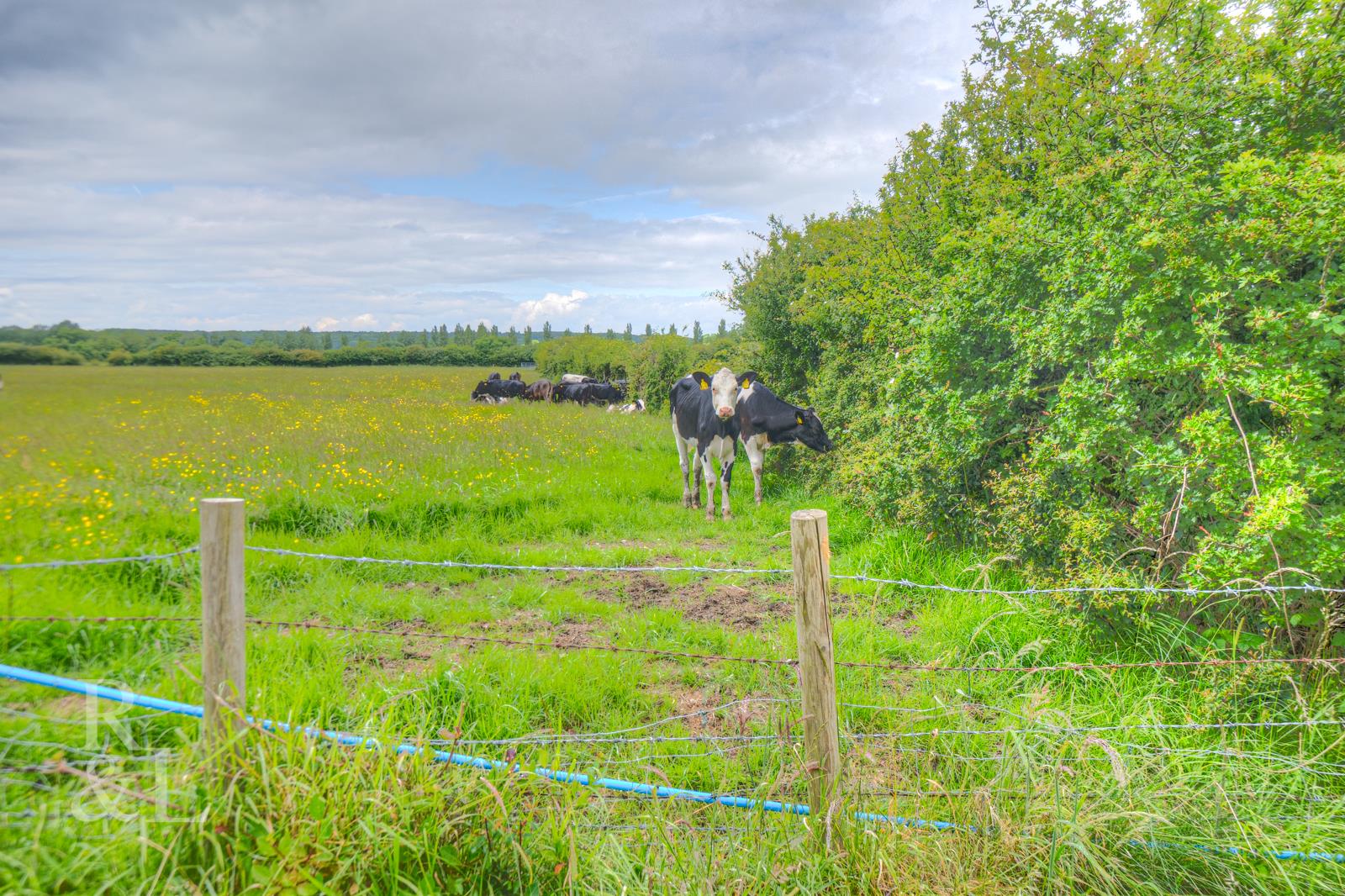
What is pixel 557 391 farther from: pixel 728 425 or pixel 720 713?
pixel 720 713

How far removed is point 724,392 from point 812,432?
4.59 feet

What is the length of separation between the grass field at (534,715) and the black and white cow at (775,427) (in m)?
3.03

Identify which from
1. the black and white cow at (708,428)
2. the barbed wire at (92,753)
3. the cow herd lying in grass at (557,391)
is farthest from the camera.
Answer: the cow herd lying in grass at (557,391)

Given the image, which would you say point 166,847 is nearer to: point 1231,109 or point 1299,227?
point 1299,227

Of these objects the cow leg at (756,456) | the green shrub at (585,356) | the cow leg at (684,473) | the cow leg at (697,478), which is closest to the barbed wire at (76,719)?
the cow leg at (684,473)

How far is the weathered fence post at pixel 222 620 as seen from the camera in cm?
222

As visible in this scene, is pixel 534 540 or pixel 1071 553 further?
pixel 534 540

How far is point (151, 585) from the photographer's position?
445 cm

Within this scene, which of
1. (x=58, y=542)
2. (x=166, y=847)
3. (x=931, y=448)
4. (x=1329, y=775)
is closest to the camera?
(x=166, y=847)

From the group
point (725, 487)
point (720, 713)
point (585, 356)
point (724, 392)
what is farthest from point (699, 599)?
point (585, 356)

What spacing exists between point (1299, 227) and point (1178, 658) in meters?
2.23

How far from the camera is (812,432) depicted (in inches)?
403

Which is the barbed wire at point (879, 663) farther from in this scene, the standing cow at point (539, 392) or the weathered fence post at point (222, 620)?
the standing cow at point (539, 392)

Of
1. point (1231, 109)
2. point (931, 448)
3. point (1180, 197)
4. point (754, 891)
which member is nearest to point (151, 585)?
point (754, 891)
